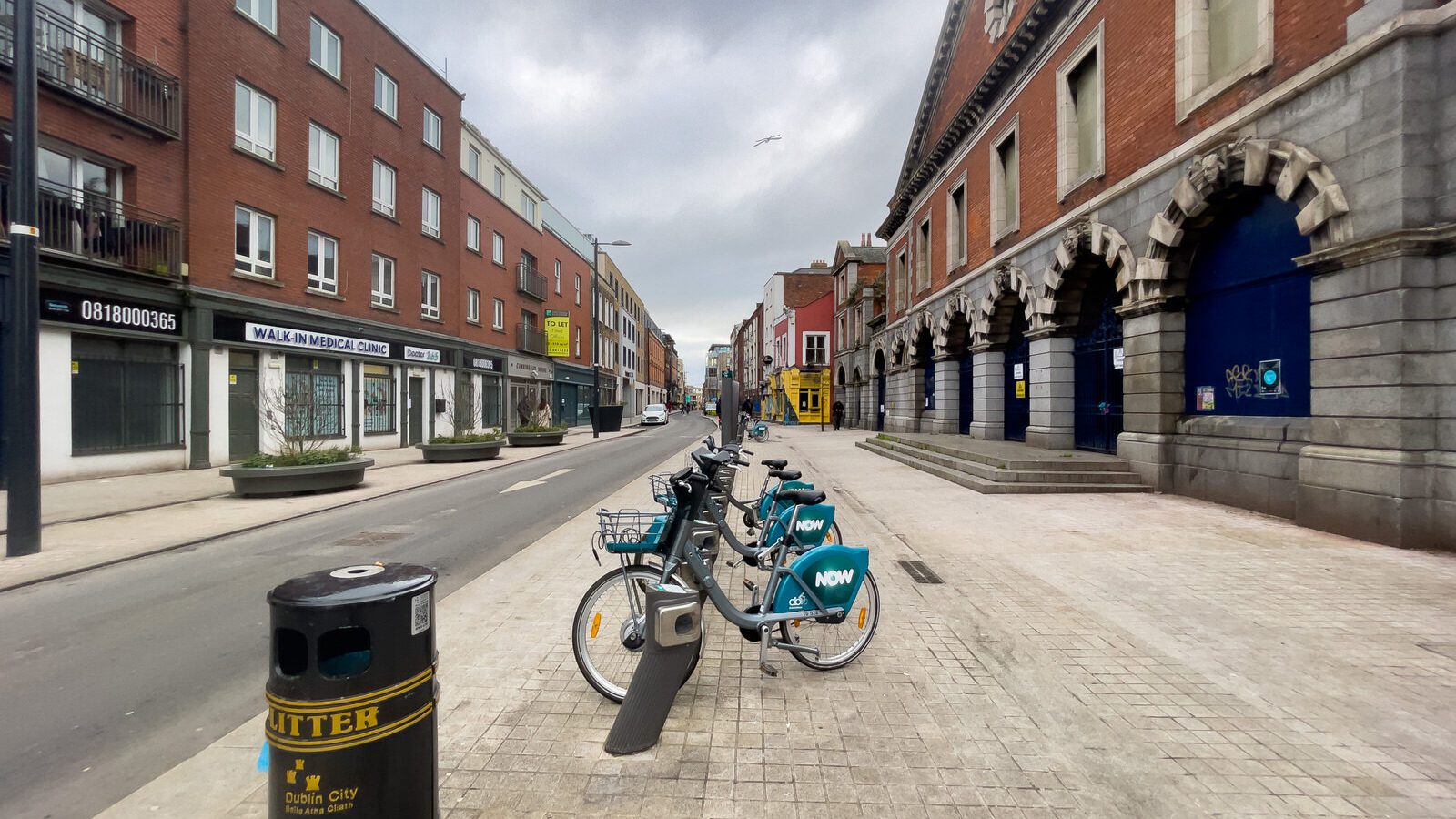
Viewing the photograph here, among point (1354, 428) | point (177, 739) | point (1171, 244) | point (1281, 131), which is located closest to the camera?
point (177, 739)

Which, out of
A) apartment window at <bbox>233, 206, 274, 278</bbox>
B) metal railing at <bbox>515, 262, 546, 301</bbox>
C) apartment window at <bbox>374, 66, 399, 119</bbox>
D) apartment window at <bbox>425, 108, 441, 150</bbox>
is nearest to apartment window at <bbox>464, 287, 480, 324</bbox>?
metal railing at <bbox>515, 262, 546, 301</bbox>

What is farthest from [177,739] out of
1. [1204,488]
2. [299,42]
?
[299,42]

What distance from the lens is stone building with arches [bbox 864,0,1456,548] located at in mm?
6988

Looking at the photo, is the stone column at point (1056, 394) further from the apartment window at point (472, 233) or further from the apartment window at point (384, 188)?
the apartment window at point (472, 233)

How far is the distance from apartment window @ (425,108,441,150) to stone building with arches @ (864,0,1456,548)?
67.2ft

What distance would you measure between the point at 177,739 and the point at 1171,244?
44.8 feet

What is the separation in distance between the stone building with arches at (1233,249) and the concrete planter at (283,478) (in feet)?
49.2

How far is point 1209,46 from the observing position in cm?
1045

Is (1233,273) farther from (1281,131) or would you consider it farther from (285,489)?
(285,489)

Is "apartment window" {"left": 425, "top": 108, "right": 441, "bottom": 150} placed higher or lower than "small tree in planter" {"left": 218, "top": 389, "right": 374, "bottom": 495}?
higher

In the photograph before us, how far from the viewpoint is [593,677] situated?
137 inches

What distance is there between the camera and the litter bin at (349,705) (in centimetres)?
190

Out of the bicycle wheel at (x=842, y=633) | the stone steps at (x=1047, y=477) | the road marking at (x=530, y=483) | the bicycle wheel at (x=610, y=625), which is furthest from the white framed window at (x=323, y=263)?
the bicycle wheel at (x=842, y=633)

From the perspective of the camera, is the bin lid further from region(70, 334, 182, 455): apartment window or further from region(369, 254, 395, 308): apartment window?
region(369, 254, 395, 308): apartment window
